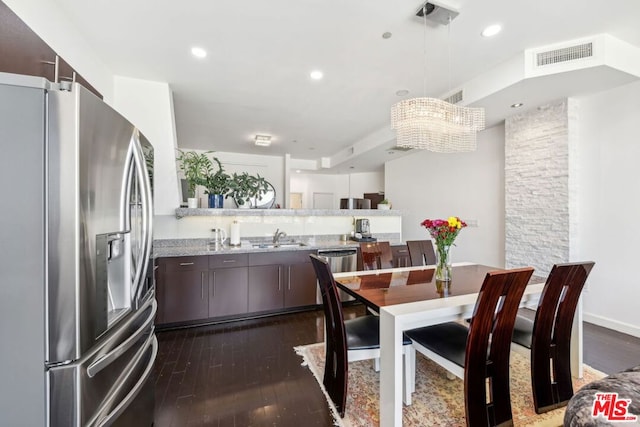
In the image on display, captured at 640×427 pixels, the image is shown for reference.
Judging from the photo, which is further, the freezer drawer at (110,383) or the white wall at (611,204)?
the white wall at (611,204)

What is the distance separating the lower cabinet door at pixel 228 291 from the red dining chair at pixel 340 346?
165cm

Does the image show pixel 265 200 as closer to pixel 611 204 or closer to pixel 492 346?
pixel 492 346

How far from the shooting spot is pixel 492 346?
153 centimetres

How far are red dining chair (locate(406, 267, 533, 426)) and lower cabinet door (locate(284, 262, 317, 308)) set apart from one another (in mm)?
2116

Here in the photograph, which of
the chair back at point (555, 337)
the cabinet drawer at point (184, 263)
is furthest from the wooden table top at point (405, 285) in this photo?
the cabinet drawer at point (184, 263)

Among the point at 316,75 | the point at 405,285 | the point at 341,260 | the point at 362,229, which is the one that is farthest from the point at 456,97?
the point at 405,285

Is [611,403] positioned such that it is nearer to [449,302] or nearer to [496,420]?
[449,302]

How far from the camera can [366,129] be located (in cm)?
523

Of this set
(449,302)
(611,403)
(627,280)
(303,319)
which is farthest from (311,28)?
(627,280)

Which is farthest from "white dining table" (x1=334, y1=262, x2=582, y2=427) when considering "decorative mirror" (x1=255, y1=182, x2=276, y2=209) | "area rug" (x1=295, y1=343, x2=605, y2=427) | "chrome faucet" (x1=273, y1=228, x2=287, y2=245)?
"decorative mirror" (x1=255, y1=182, x2=276, y2=209)

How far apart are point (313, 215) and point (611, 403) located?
3.78m

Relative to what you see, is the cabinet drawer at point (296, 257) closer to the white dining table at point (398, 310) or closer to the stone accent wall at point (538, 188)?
the white dining table at point (398, 310)

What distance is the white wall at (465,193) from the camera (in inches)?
167

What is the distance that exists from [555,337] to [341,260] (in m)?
2.37
